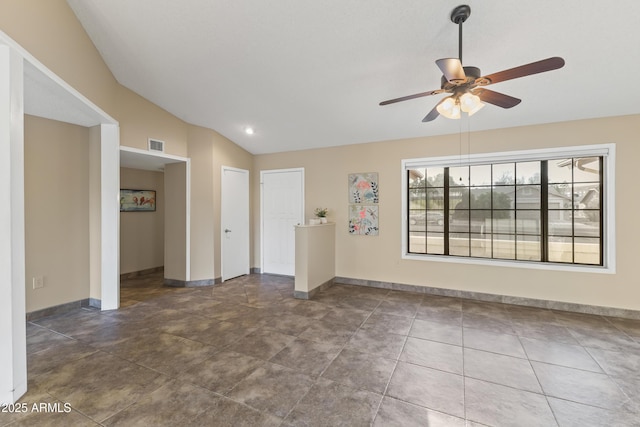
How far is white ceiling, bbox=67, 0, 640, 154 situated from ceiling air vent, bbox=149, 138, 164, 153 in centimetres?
62

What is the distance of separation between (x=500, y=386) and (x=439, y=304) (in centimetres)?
189

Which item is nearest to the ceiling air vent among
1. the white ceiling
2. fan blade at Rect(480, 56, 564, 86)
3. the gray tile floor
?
the white ceiling

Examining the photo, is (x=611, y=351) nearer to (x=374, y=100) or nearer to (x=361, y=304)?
(x=361, y=304)

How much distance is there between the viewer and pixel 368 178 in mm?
4867

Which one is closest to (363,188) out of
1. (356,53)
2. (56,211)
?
(356,53)

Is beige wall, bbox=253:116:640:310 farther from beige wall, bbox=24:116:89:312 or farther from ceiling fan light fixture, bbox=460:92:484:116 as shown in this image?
beige wall, bbox=24:116:89:312

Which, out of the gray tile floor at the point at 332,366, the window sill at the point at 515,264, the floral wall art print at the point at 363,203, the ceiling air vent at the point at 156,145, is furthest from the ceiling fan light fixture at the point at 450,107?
the ceiling air vent at the point at 156,145

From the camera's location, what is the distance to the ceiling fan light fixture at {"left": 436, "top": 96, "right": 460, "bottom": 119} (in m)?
2.34

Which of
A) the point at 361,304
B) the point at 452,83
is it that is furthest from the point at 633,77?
the point at 361,304

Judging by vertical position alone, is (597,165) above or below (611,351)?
above

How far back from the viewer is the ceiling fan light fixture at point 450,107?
92.1 inches

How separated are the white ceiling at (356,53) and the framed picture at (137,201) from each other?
92.2 inches

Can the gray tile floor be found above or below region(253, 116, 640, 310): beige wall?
below

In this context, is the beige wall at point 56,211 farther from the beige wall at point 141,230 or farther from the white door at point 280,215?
the white door at point 280,215
